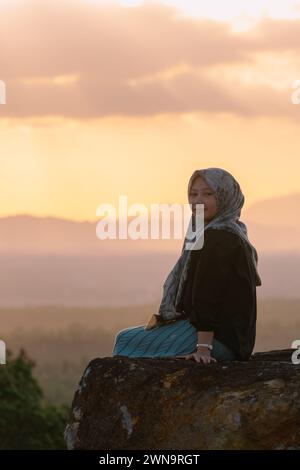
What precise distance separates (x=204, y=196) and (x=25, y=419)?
14.9 m

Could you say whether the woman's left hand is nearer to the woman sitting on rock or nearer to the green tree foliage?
the woman sitting on rock

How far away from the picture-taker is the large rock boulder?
969cm

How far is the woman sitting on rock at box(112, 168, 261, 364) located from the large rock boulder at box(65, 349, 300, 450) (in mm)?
167

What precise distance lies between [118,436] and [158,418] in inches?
15.2

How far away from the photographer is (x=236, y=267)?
10328 mm

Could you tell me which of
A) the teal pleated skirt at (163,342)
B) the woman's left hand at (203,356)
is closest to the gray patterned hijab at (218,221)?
the teal pleated skirt at (163,342)

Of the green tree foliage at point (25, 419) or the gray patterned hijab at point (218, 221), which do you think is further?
the green tree foliage at point (25, 419)

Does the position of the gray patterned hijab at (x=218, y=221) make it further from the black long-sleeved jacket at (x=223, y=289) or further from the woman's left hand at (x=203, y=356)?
the woman's left hand at (x=203, y=356)

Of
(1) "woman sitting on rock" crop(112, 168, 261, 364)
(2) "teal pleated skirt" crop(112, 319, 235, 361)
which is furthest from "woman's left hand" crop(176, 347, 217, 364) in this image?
(2) "teal pleated skirt" crop(112, 319, 235, 361)

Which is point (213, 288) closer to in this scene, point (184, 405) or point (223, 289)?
point (223, 289)

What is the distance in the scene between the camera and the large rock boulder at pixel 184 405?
9.69m

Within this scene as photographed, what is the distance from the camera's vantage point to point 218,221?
34.1 feet
